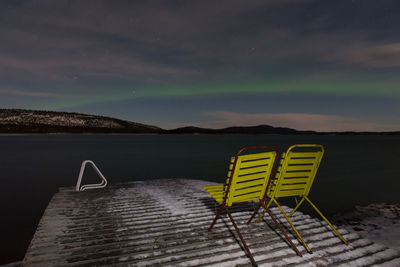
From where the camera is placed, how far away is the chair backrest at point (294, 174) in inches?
163

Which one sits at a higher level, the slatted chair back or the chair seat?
the slatted chair back

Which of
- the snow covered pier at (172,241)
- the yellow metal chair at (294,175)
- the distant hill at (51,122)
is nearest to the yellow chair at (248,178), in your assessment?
the yellow metal chair at (294,175)

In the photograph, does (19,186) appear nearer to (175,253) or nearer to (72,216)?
(72,216)

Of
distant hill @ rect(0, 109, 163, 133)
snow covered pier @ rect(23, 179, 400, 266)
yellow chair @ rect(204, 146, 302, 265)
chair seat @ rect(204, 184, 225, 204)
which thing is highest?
yellow chair @ rect(204, 146, 302, 265)

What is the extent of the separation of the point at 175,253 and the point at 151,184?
5828 millimetres

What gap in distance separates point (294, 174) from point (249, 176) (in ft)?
2.90

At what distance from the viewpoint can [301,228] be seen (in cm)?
466

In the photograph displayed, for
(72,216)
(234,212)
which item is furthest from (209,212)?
(72,216)

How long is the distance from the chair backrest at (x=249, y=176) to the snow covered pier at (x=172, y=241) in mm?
706

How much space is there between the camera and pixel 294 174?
171 inches

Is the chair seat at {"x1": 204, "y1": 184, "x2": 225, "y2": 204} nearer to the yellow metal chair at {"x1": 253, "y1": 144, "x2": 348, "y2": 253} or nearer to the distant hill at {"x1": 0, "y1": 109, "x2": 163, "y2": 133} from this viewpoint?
the yellow metal chair at {"x1": 253, "y1": 144, "x2": 348, "y2": 253}

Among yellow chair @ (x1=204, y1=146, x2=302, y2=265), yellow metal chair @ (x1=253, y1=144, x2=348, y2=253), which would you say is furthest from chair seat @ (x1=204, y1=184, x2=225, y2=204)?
yellow metal chair @ (x1=253, y1=144, x2=348, y2=253)

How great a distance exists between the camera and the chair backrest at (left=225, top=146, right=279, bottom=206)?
12.5 ft

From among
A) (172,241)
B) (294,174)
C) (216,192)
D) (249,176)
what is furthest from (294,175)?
(172,241)
